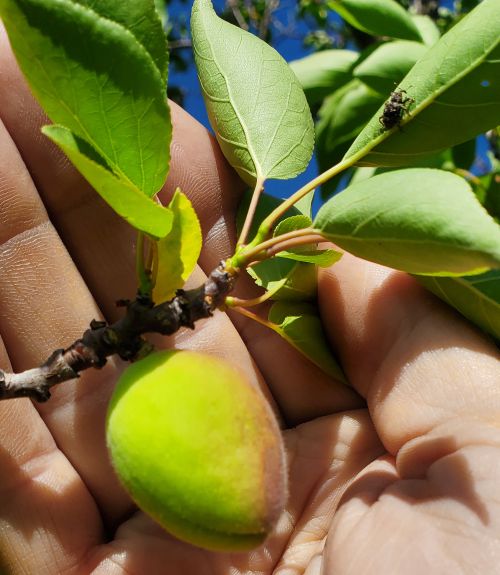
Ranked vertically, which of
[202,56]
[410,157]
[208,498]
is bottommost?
[208,498]

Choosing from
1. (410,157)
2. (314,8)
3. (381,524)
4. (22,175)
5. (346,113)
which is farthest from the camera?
(314,8)

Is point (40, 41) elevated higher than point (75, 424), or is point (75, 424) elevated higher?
point (40, 41)

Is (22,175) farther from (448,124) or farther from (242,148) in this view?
(448,124)

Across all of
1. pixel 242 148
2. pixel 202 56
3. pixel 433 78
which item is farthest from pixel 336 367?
pixel 202 56

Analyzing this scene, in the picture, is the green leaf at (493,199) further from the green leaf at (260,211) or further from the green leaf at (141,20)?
the green leaf at (141,20)

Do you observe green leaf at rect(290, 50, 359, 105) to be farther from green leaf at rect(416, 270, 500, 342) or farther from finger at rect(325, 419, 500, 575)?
finger at rect(325, 419, 500, 575)

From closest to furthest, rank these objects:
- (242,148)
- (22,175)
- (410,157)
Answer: (410,157)
(242,148)
(22,175)

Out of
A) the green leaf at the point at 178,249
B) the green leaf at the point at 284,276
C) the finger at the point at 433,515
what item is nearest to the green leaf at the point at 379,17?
the green leaf at the point at 284,276

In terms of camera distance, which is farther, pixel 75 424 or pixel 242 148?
pixel 75 424
